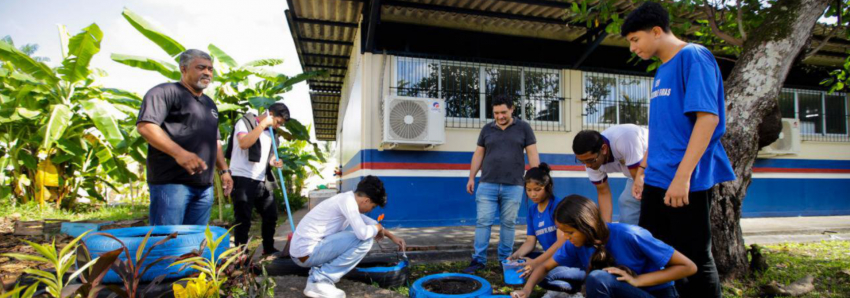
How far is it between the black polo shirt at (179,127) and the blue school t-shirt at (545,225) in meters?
2.31

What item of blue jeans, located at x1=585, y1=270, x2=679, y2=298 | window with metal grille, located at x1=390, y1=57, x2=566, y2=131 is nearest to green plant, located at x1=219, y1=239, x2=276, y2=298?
blue jeans, located at x1=585, y1=270, x2=679, y2=298

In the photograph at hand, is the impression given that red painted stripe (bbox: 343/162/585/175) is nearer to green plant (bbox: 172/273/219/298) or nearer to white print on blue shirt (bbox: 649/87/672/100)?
white print on blue shirt (bbox: 649/87/672/100)

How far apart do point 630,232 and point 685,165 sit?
400 mm

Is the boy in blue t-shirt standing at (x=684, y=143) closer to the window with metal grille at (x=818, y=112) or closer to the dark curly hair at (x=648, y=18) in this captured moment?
the dark curly hair at (x=648, y=18)

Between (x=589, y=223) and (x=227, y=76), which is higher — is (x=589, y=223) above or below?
below

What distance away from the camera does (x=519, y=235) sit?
17.4 feet

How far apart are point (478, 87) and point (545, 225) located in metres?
4.09

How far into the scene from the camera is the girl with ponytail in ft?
6.19

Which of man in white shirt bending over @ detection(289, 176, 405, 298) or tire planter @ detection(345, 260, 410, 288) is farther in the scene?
tire planter @ detection(345, 260, 410, 288)

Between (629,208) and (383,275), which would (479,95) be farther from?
(383,275)

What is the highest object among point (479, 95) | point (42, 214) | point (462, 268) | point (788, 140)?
point (479, 95)

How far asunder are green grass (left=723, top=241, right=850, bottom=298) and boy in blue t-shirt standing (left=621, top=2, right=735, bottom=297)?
1.39 meters

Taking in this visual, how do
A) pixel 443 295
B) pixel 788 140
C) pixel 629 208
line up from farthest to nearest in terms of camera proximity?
pixel 788 140, pixel 629 208, pixel 443 295

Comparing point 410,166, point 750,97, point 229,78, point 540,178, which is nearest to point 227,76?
point 229,78
